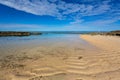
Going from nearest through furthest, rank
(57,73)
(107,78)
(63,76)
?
1. (107,78)
2. (63,76)
3. (57,73)

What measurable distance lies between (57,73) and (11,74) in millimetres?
1806

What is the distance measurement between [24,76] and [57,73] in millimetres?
1280

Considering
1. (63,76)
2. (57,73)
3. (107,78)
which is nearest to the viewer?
(107,78)

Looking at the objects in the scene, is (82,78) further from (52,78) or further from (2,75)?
(2,75)

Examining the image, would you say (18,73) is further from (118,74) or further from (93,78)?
(118,74)

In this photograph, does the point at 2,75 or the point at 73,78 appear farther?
the point at 2,75

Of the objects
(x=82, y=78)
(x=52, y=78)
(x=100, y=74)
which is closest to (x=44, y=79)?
(x=52, y=78)

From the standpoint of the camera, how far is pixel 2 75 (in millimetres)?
5016

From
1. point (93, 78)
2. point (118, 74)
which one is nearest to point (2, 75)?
point (93, 78)

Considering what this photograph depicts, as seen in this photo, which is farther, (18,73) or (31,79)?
(18,73)

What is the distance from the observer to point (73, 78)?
15.4ft

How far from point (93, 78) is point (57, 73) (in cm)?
144

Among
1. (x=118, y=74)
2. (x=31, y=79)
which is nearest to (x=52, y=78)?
(x=31, y=79)

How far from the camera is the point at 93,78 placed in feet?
15.2
